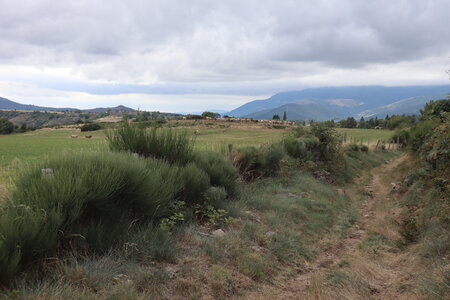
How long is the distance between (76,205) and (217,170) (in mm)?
4951

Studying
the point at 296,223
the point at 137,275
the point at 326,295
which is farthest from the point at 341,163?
the point at 137,275

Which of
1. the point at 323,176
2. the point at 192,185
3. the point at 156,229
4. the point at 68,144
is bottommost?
the point at 323,176

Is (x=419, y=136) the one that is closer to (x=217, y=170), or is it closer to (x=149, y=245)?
(x=217, y=170)

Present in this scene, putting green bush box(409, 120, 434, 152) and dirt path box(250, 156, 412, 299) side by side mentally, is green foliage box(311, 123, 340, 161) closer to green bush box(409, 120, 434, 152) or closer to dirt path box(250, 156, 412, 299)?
green bush box(409, 120, 434, 152)

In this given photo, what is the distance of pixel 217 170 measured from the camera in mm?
8430

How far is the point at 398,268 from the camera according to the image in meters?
5.63

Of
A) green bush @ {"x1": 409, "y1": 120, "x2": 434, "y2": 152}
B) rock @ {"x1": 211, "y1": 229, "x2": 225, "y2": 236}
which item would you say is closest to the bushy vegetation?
green bush @ {"x1": 409, "y1": 120, "x2": 434, "y2": 152}

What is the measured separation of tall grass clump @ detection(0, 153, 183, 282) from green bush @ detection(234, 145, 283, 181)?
5961 millimetres

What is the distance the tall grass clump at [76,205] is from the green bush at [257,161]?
5961 millimetres

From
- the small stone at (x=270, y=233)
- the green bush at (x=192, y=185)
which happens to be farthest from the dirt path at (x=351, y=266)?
the green bush at (x=192, y=185)

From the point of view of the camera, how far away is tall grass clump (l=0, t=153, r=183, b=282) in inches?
125

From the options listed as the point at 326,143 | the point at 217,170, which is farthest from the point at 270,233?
the point at 326,143

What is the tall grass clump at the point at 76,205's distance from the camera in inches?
125

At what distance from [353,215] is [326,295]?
6.70 metres
